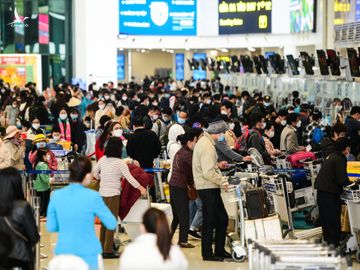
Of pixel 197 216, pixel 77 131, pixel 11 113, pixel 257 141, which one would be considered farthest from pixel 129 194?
pixel 11 113

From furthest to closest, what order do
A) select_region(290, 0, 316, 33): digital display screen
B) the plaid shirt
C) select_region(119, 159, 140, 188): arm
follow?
1. select_region(290, 0, 316, 33): digital display screen
2. the plaid shirt
3. select_region(119, 159, 140, 188): arm

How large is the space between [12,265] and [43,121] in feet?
47.6

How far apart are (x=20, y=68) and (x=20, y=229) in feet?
95.4

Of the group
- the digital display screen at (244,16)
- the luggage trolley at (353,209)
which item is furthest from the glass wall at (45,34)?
the luggage trolley at (353,209)

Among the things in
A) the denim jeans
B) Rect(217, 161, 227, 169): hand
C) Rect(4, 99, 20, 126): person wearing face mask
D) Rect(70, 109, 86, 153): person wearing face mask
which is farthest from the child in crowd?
Rect(4, 99, 20, 126): person wearing face mask

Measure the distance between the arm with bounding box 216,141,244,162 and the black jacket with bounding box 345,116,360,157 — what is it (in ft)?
13.5

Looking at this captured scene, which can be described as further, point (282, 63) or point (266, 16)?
point (266, 16)

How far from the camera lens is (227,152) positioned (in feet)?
47.0

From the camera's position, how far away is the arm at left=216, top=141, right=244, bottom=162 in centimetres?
1430

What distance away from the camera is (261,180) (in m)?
14.1

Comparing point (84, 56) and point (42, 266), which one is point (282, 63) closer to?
point (84, 56)

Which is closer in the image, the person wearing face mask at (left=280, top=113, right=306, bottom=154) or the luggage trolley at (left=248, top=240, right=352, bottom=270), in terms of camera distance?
the luggage trolley at (left=248, top=240, right=352, bottom=270)

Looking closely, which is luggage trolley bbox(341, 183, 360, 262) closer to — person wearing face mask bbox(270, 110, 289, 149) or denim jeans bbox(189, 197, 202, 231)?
denim jeans bbox(189, 197, 202, 231)

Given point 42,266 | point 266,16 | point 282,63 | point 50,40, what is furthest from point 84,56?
point 42,266
